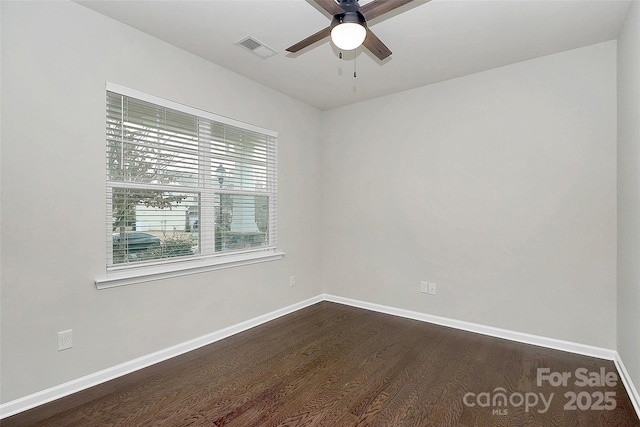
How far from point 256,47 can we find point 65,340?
2676 mm

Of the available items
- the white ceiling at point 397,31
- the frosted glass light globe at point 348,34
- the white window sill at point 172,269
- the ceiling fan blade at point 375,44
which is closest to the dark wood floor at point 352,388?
the white window sill at point 172,269

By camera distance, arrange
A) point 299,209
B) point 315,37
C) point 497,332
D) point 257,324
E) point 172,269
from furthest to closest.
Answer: point 299,209 < point 257,324 < point 497,332 < point 172,269 < point 315,37

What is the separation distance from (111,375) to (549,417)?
3.02 meters

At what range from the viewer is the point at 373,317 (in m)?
3.74

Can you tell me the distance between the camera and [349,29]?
174 centimetres

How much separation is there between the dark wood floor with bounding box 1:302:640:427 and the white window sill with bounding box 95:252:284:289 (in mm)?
715

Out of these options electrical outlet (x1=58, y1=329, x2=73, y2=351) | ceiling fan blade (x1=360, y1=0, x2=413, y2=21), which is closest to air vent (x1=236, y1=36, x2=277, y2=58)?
ceiling fan blade (x1=360, y1=0, x2=413, y2=21)

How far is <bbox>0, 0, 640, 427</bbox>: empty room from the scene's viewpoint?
203 centimetres

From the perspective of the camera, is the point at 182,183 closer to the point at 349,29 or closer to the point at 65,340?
the point at 65,340

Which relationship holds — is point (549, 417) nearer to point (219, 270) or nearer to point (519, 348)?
point (519, 348)

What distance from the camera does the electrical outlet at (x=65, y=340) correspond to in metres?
2.15

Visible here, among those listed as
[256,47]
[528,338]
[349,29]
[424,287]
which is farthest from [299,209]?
[528,338]

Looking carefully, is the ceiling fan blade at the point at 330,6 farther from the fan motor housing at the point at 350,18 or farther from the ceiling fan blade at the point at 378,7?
the ceiling fan blade at the point at 378,7

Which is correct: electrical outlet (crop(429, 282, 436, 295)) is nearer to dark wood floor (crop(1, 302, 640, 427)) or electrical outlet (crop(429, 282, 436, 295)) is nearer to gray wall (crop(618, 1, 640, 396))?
dark wood floor (crop(1, 302, 640, 427))
